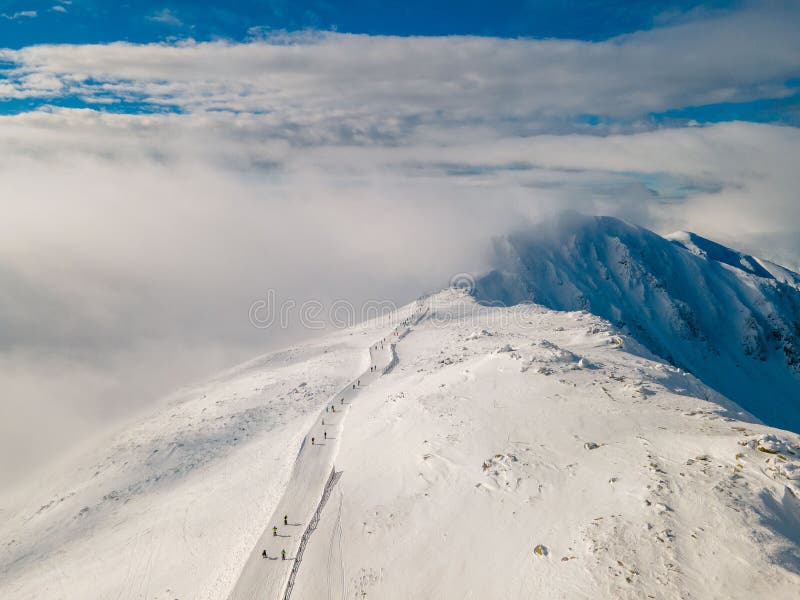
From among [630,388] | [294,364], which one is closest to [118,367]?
[294,364]

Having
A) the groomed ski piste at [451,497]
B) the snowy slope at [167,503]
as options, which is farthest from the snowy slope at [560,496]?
Result: the snowy slope at [167,503]

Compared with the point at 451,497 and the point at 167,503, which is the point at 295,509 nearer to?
the point at 451,497

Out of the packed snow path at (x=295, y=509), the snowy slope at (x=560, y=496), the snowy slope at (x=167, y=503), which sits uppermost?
the snowy slope at (x=560, y=496)

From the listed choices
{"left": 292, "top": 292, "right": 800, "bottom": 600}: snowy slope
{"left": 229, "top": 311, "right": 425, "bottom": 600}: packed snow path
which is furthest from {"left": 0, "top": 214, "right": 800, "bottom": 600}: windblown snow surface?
{"left": 229, "top": 311, "right": 425, "bottom": 600}: packed snow path

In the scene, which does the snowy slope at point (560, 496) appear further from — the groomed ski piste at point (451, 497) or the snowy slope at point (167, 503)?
the snowy slope at point (167, 503)

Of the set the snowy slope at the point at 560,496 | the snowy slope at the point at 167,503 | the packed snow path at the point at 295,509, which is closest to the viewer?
the snowy slope at the point at 560,496

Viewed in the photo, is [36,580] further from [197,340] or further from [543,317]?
[197,340]

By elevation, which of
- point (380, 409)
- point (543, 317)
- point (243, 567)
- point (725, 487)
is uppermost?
point (725, 487)
